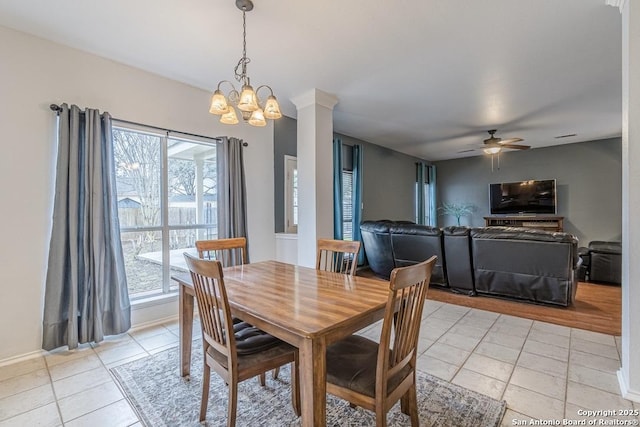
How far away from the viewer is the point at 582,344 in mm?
2561

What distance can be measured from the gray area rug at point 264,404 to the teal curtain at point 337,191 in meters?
3.04

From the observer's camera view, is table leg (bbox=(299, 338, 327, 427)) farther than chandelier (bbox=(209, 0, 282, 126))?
No

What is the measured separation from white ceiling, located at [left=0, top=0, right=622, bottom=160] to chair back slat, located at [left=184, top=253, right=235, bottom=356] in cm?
181

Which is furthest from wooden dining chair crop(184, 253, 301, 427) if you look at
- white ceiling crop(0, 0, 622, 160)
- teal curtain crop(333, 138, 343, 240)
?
teal curtain crop(333, 138, 343, 240)

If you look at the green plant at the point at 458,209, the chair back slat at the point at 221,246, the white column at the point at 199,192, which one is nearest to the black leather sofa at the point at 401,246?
the chair back slat at the point at 221,246

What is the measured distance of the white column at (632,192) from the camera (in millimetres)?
1793

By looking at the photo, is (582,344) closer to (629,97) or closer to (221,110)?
(629,97)

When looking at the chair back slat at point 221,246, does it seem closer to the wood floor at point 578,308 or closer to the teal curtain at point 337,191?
the teal curtain at point 337,191

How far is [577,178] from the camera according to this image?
661 cm

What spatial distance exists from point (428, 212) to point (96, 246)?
7.65 meters

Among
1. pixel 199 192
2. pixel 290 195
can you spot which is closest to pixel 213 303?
pixel 199 192

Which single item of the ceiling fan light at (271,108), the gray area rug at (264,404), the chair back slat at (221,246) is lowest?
the gray area rug at (264,404)

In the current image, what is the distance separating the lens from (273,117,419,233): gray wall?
14.1 ft

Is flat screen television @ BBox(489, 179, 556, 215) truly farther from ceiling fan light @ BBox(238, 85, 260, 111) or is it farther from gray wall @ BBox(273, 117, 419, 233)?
ceiling fan light @ BBox(238, 85, 260, 111)
